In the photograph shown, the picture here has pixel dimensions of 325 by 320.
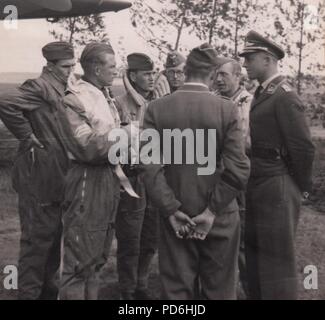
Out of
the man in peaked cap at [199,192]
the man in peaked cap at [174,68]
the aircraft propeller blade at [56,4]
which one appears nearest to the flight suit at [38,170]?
the aircraft propeller blade at [56,4]

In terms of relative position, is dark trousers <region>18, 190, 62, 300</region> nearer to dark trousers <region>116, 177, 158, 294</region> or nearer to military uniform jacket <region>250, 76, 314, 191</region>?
dark trousers <region>116, 177, 158, 294</region>

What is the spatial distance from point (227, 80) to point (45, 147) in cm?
127

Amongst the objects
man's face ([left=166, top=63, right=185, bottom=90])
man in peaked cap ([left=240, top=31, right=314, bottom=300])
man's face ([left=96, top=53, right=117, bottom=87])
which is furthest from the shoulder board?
man's face ([left=96, top=53, right=117, bottom=87])

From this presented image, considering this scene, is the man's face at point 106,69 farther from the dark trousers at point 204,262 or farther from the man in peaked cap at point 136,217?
the dark trousers at point 204,262

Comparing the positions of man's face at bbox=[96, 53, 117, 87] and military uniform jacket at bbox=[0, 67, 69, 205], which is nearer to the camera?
man's face at bbox=[96, 53, 117, 87]

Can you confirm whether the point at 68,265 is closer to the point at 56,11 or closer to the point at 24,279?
the point at 24,279

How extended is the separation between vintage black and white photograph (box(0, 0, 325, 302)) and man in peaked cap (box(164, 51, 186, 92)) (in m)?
0.01

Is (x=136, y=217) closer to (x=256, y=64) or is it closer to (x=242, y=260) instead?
(x=242, y=260)

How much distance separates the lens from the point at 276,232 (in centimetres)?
317

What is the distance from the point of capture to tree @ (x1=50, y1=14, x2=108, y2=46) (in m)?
3.46

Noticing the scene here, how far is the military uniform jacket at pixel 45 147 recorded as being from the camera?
3383 millimetres

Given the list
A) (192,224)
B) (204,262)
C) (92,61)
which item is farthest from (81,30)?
(204,262)

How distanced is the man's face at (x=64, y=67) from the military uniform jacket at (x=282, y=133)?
1.18 meters

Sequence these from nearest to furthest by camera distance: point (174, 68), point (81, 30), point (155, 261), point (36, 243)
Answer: point (36, 243) < point (81, 30) < point (174, 68) < point (155, 261)
